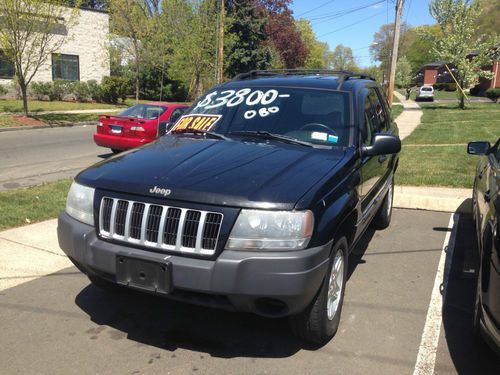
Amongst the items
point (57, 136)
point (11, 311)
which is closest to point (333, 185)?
point (11, 311)

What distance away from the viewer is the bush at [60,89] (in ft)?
89.9

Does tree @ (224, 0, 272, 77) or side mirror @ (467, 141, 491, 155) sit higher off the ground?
tree @ (224, 0, 272, 77)

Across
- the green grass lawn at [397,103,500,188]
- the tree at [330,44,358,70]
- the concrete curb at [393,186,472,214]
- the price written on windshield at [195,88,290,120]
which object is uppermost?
the tree at [330,44,358,70]

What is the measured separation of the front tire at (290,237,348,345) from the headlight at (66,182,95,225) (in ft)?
4.96

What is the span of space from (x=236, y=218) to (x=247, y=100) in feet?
6.08

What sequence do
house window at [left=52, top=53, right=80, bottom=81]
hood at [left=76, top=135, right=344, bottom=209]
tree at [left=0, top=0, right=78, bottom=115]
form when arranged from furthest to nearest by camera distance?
house window at [left=52, top=53, right=80, bottom=81]
tree at [left=0, top=0, right=78, bottom=115]
hood at [left=76, top=135, right=344, bottom=209]

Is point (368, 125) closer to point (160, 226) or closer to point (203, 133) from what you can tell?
point (203, 133)

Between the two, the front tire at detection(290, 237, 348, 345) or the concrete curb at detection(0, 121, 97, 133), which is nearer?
the front tire at detection(290, 237, 348, 345)

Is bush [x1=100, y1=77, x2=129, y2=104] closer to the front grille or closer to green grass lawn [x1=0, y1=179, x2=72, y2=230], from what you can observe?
green grass lawn [x1=0, y1=179, x2=72, y2=230]

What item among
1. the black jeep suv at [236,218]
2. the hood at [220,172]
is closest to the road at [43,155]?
the hood at [220,172]

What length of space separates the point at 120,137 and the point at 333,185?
875 centimetres

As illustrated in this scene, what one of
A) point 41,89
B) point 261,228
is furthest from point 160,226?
point 41,89

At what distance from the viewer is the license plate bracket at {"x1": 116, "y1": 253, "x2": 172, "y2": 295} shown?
286cm

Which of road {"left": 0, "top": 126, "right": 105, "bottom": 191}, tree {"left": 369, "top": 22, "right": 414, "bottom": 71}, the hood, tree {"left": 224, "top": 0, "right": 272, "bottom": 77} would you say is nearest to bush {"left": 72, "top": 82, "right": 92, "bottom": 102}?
road {"left": 0, "top": 126, "right": 105, "bottom": 191}
